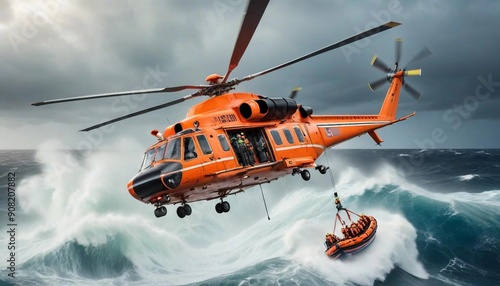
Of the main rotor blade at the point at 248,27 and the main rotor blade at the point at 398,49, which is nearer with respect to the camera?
the main rotor blade at the point at 248,27

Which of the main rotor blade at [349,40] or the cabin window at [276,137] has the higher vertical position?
the main rotor blade at [349,40]

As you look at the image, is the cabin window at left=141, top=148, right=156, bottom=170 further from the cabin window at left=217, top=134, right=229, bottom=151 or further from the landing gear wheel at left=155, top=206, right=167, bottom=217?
the cabin window at left=217, top=134, right=229, bottom=151

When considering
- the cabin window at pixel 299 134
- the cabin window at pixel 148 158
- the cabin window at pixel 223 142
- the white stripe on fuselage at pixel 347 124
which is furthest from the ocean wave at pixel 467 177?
the cabin window at pixel 148 158

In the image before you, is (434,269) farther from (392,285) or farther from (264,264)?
(264,264)

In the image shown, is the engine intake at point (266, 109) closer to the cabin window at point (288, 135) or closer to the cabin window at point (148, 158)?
the cabin window at point (288, 135)

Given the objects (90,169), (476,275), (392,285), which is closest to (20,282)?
(90,169)

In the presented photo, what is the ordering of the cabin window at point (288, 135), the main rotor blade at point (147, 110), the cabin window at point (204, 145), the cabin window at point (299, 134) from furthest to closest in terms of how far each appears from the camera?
the cabin window at point (299, 134) → the cabin window at point (288, 135) → the main rotor blade at point (147, 110) → the cabin window at point (204, 145)
